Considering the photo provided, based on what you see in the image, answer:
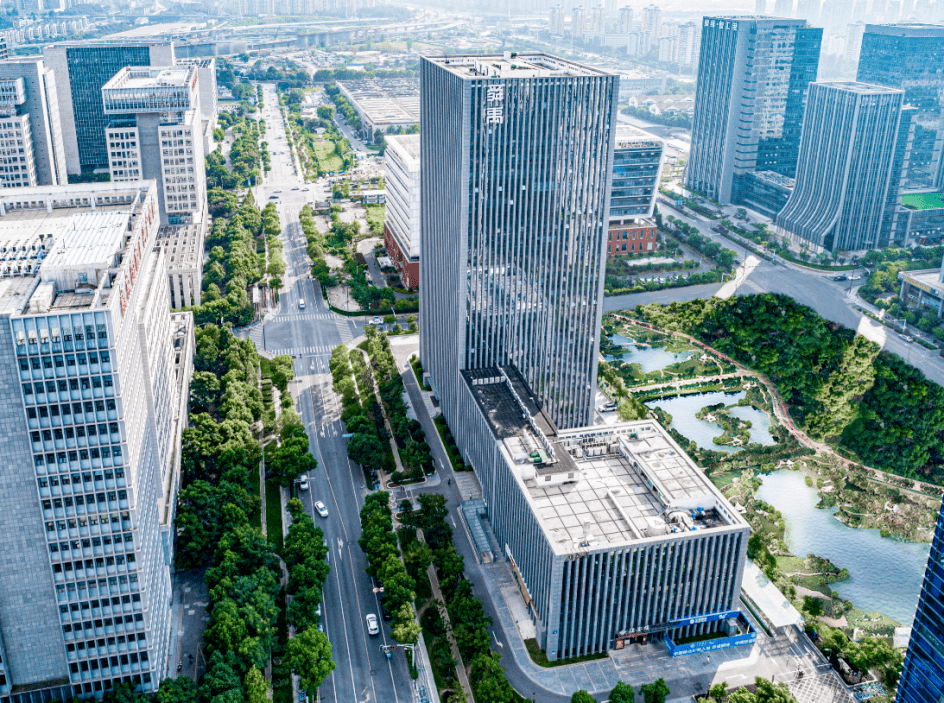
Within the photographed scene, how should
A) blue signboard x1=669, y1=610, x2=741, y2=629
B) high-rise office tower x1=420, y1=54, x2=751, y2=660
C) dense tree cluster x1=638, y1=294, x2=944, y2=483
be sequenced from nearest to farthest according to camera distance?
1. high-rise office tower x1=420, y1=54, x2=751, y2=660
2. blue signboard x1=669, y1=610, x2=741, y2=629
3. dense tree cluster x1=638, y1=294, x2=944, y2=483

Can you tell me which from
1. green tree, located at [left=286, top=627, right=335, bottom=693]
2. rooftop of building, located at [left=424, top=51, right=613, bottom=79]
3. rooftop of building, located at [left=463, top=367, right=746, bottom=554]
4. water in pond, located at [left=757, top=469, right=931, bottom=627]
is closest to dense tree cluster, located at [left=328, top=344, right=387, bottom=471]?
rooftop of building, located at [left=463, top=367, right=746, bottom=554]

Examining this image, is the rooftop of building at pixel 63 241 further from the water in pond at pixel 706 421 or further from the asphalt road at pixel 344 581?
the water in pond at pixel 706 421

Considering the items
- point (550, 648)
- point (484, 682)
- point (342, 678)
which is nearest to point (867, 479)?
point (550, 648)

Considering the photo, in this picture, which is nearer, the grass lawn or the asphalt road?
the asphalt road

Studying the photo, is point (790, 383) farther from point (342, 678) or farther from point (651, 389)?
point (342, 678)

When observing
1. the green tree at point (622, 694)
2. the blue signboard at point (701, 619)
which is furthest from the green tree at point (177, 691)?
the blue signboard at point (701, 619)

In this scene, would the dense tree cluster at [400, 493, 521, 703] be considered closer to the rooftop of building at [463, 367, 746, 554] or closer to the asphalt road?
the asphalt road
